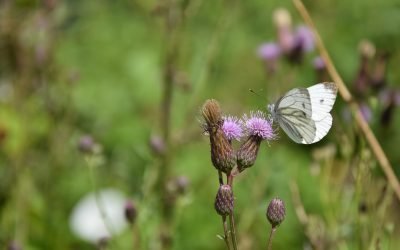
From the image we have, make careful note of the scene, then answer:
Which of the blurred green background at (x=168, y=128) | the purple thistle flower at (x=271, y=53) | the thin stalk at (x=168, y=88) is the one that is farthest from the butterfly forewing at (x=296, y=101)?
the purple thistle flower at (x=271, y=53)


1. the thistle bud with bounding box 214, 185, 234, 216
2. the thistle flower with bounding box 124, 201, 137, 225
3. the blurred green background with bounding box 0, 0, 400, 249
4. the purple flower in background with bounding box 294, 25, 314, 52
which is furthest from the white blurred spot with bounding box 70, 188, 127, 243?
the thistle bud with bounding box 214, 185, 234, 216

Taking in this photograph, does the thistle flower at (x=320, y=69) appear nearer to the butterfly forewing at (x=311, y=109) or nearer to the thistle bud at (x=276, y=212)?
the butterfly forewing at (x=311, y=109)

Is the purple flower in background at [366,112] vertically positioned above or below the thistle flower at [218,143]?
above

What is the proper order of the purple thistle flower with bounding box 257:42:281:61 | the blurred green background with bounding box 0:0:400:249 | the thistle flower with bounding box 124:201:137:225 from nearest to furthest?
the thistle flower with bounding box 124:201:137:225, the blurred green background with bounding box 0:0:400:249, the purple thistle flower with bounding box 257:42:281:61

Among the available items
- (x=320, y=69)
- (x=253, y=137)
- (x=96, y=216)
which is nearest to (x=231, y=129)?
(x=253, y=137)

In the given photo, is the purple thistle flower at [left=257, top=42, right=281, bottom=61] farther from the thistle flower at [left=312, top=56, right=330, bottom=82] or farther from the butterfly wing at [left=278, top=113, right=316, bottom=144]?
the butterfly wing at [left=278, top=113, right=316, bottom=144]

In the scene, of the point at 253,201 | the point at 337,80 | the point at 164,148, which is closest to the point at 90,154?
the point at 164,148
